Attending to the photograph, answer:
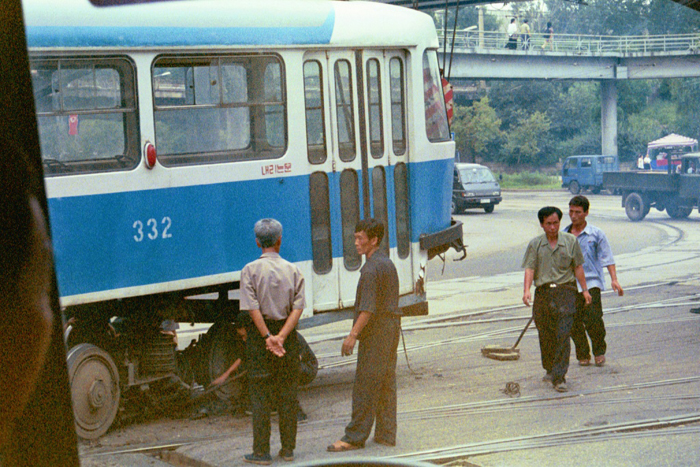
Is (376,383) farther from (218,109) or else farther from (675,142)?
(675,142)

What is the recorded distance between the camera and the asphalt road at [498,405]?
263 inches

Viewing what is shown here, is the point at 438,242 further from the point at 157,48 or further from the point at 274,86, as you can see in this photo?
the point at 157,48

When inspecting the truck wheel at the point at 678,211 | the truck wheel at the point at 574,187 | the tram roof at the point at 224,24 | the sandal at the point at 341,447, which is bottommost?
the truck wheel at the point at 574,187

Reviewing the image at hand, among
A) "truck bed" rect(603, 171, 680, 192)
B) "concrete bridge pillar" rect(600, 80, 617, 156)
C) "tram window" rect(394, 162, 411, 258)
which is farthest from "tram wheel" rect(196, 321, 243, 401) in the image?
"concrete bridge pillar" rect(600, 80, 617, 156)

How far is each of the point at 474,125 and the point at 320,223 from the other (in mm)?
50381

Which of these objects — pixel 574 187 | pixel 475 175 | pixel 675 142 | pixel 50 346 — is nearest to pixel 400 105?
pixel 50 346

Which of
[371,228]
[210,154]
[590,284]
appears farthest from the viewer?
[590,284]

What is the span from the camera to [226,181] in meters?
8.06

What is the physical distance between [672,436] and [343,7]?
4995 millimetres

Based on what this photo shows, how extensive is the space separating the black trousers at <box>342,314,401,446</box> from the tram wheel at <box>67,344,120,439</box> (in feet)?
6.79

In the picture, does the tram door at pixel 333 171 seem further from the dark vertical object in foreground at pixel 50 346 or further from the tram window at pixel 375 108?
the dark vertical object in foreground at pixel 50 346

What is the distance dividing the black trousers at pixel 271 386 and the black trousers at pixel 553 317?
3.04 m

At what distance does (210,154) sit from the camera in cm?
800

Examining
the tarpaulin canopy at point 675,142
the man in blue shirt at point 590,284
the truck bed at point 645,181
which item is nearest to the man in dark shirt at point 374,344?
the man in blue shirt at point 590,284
